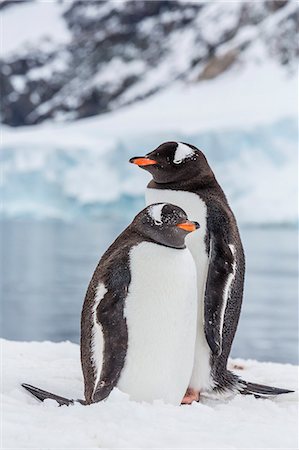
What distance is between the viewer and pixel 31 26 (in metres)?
32.1

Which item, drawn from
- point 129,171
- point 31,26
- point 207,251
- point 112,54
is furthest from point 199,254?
point 31,26

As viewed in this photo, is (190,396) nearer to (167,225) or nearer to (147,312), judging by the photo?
(147,312)

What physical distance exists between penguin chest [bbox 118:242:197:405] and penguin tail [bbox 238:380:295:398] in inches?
12.4

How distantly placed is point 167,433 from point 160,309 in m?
0.26

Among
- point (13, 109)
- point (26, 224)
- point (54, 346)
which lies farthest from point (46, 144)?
point (13, 109)

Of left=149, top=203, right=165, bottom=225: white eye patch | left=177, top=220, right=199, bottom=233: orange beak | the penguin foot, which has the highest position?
left=149, top=203, right=165, bottom=225: white eye patch

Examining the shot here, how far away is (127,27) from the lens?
2789cm

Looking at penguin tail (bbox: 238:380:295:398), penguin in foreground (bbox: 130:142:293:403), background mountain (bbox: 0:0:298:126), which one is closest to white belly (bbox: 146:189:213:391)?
penguin in foreground (bbox: 130:142:293:403)

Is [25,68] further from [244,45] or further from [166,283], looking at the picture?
[166,283]

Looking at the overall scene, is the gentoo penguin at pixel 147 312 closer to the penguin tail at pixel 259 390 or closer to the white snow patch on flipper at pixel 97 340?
the white snow patch on flipper at pixel 97 340

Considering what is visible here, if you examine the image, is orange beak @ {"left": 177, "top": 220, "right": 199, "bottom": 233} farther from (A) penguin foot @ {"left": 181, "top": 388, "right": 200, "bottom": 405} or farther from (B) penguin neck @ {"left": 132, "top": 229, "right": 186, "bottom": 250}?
(A) penguin foot @ {"left": 181, "top": 388, "right": 200, "bottom": 405}

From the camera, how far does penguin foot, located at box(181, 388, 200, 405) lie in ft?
5.89

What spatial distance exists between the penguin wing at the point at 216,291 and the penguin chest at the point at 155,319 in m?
0.11

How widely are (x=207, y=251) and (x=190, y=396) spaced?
1.00 feet
